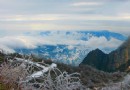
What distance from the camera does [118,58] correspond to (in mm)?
146125

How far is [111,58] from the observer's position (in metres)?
146

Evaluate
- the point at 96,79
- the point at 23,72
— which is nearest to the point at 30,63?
the point at 23,72

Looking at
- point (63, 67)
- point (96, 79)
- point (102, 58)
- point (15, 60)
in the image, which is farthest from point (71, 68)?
point (102, 58)

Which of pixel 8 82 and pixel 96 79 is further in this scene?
pixel 96 79

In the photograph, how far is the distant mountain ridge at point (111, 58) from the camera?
12444cm

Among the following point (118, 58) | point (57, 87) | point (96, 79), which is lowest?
point (118, 58)

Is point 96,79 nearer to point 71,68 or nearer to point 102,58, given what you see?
point 71,68

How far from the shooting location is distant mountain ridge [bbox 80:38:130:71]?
4899 inches

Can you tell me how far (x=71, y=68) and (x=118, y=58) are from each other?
10647 centimetres

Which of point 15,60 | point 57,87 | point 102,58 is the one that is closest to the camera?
point 57,87

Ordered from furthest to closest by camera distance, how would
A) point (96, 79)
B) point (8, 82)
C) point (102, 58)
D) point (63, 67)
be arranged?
1. point (102, 58)
2. point (63, 67)
3. point (96, 79)
4. point (8, 82)

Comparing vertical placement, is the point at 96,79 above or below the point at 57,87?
below

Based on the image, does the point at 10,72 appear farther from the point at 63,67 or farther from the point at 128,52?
the point at 128,52

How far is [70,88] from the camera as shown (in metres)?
9.02
